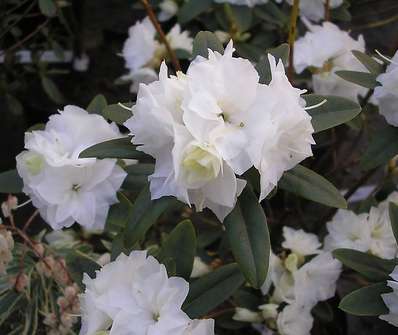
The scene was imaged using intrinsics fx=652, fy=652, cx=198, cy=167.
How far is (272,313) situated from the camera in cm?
132

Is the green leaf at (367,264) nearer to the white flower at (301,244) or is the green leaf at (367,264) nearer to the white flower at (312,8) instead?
the white flower at (301,244)

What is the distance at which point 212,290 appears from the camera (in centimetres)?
107

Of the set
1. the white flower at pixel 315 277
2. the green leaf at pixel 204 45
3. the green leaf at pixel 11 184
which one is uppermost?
the green leaf at pixel 204 45

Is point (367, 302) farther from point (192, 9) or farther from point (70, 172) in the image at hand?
point (192, 9)

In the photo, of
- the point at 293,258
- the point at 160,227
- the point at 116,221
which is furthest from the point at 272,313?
the point at 160,227

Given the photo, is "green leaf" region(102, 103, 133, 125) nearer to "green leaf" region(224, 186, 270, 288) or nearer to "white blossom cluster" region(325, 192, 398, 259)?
"green leaf" region(224, 186, 270, 288)

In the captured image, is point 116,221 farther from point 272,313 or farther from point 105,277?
point 272,313

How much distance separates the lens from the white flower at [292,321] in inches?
51.1

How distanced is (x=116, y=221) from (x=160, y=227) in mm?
681

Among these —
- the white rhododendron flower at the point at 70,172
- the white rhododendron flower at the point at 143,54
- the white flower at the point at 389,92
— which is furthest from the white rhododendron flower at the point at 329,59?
the white rhododendron flower at the point at 70,172

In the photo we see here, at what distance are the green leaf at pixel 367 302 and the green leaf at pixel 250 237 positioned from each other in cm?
18

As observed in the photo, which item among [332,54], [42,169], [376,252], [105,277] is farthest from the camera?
[332,54]

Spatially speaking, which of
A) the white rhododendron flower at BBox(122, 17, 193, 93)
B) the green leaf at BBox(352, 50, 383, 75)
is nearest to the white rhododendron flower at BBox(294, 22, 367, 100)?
the green leaf at BBox(352, 50, 383, 75)

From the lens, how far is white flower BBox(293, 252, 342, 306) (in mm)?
1308
